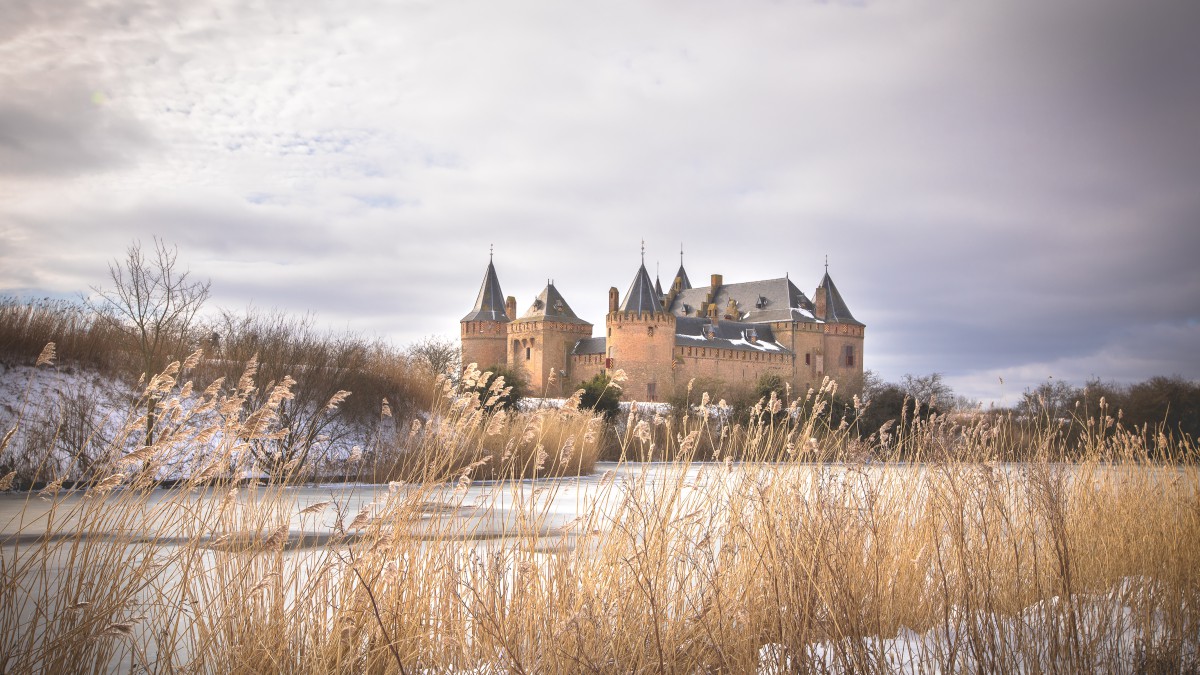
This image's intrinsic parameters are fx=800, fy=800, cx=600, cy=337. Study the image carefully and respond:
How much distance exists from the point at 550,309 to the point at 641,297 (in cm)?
657

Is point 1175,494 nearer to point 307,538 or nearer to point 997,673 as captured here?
point 997,673

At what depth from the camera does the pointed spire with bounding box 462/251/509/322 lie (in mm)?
53469

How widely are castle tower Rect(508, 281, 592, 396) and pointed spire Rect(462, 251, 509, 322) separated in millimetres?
1537

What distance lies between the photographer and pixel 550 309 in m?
51.8

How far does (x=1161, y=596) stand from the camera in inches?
177

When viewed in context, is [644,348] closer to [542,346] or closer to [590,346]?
[590,346]

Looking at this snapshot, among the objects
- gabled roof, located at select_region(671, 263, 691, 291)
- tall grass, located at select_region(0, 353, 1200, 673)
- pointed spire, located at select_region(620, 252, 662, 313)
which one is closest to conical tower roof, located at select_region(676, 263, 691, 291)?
gabled roof, located at select_region(671, 263, 691, 291)

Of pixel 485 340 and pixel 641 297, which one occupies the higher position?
pixel 641 297

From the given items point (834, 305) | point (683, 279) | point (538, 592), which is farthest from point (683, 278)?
point (538, 592)

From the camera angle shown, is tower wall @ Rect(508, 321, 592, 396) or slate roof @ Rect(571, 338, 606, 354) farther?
slate roof @ Rect(571, 338, 606, 354)

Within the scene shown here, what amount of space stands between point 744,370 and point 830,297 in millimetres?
8519

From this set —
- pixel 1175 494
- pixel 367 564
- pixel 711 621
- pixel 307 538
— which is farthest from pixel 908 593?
pixel 307 538

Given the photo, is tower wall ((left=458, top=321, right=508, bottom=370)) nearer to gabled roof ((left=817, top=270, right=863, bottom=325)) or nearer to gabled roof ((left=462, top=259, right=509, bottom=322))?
gabled roof ((left=462, top=259, right=509, bottom=322))

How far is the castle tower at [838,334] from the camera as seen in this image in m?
52.4
